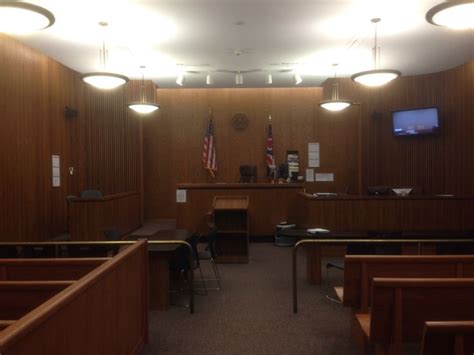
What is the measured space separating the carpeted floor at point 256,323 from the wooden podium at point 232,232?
3.75ft

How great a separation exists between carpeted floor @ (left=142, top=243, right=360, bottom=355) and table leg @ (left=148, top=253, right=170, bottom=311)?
5.1 inches

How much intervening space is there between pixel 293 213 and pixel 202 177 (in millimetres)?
3163

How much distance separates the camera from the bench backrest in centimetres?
259

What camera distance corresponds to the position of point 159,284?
459 centimetres

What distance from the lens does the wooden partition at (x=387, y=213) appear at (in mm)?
6945

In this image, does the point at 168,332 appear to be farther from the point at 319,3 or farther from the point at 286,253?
the point at 319,3

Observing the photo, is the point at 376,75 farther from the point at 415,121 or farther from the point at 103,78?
the point at 103,78

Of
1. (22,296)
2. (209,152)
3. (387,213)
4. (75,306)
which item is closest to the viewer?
(75,306)

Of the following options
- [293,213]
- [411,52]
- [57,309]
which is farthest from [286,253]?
[57,309]

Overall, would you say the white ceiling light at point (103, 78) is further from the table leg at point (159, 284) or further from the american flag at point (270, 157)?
the american flag at point (270, 157)

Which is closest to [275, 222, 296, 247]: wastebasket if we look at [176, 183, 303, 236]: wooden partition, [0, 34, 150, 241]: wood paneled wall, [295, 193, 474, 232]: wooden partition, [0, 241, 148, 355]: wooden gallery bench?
[176, 183, 303, 236]: wooden partition

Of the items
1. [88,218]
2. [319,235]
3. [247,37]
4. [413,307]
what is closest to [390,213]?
[319,235]

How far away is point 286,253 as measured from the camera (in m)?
7.52

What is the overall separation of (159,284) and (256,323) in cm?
120
